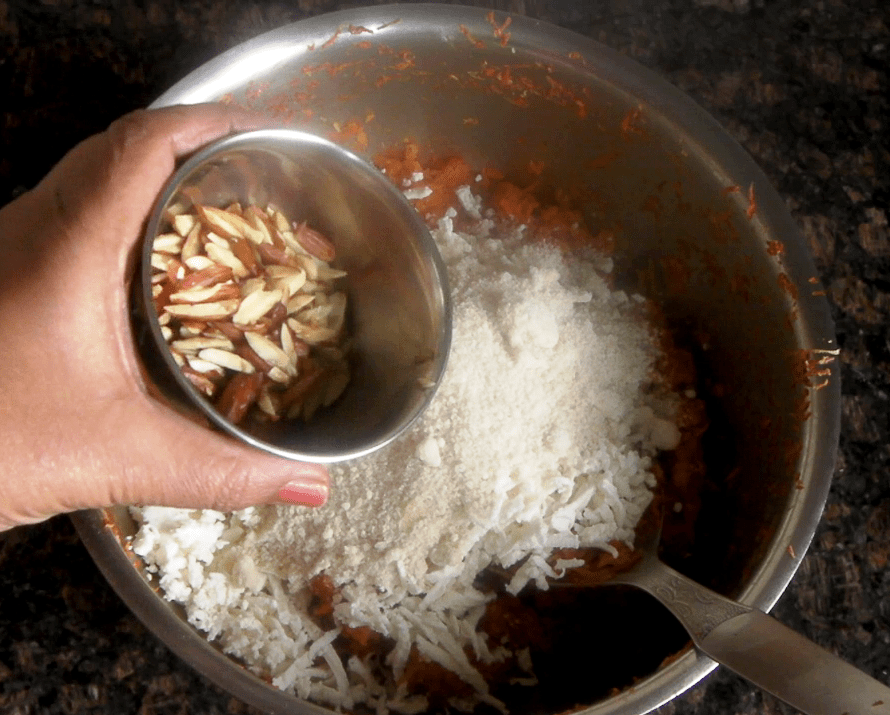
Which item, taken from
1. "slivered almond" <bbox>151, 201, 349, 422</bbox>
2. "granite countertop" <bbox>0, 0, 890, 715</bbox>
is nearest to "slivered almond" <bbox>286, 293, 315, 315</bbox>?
"slivered almond" <bbox>151, 201, 349, 422</bbox>

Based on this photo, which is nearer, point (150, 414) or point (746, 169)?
point (150, 414)

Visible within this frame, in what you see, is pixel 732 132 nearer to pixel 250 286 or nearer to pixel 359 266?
pixel 359 266

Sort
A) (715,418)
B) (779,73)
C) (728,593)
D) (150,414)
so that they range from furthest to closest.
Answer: (779,73), (715,418), (728,593), (150,414)

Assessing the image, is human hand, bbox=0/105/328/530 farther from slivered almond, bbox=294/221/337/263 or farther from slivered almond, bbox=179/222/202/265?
slivered almond, bbox=294/221/337/263

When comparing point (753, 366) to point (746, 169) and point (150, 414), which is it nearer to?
point (746, 169)

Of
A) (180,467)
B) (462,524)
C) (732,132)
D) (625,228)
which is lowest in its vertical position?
(462,524)

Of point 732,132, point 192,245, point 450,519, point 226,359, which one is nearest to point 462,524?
point 450,519

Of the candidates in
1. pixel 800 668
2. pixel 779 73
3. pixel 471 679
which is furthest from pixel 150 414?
pixel 779 73
